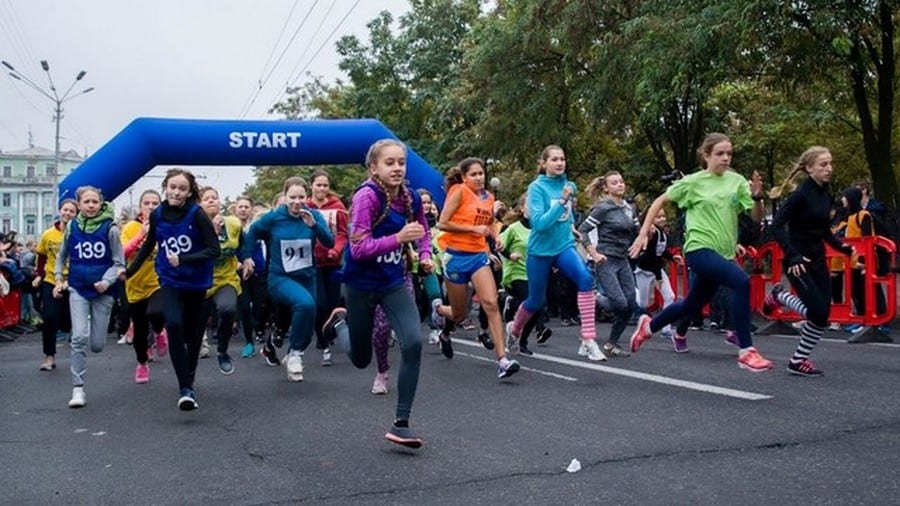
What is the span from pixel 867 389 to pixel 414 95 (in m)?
33.0

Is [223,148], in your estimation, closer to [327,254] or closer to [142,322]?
[327,254]

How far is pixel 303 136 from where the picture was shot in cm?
1712

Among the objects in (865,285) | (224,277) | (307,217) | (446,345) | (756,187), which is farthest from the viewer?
(865,285)

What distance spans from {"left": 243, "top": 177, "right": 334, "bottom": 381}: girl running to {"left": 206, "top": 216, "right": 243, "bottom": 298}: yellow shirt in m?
0.67

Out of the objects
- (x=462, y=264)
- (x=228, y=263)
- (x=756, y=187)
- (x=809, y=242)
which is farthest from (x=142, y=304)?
(x=809, y=242)

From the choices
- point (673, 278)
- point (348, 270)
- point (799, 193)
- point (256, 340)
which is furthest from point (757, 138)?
point (348, 270)

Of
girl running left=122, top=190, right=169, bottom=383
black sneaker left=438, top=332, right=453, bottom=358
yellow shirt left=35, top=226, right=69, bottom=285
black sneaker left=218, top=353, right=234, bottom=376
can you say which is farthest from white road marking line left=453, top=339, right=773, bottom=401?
yellow shirt left=35, top=226, right=69, bottom=285

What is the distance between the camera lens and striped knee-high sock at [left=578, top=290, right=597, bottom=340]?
9094 millimetres

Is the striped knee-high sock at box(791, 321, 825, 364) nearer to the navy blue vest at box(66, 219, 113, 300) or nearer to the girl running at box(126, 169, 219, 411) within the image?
the girl running at box(126, 169, 219, 411)

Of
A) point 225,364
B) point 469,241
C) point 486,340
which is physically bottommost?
point 225,364

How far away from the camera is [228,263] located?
980cm

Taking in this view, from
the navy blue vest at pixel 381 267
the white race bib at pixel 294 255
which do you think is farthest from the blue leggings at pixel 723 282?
the white race bib at pixel 294 255

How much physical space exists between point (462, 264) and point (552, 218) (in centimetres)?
87

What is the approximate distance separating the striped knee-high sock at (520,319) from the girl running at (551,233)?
46 mm
